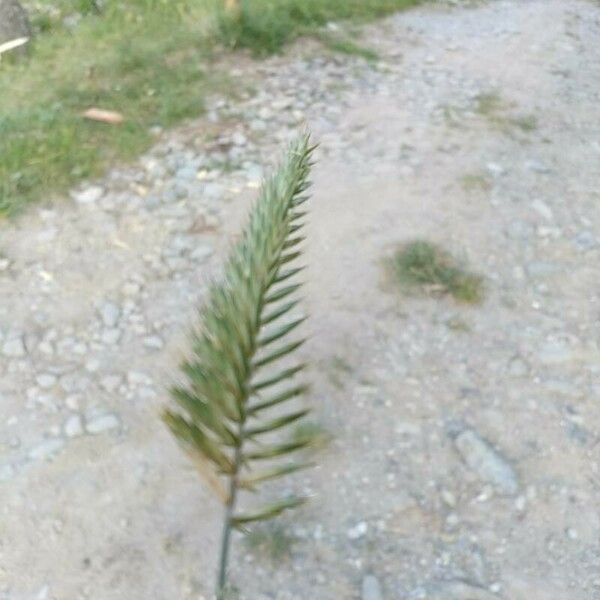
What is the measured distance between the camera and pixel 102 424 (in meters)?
3.53

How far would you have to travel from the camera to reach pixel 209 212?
460 cm

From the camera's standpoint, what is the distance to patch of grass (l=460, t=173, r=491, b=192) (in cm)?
479

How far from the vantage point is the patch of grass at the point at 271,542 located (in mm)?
3055

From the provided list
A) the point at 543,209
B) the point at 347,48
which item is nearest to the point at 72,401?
the point at 543,209

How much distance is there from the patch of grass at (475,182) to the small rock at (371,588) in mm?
2270

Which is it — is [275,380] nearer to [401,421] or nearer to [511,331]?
[401,421]

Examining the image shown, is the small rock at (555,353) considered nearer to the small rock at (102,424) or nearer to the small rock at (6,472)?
the small rock at (102,424)

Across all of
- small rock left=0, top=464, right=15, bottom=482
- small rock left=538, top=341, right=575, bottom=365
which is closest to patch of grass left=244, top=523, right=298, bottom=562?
small rock left=0, top=464, right=15, bottom=482

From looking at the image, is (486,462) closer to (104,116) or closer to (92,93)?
(104,116)

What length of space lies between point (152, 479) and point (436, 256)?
1613mm

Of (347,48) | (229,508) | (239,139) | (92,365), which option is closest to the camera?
(229,508)

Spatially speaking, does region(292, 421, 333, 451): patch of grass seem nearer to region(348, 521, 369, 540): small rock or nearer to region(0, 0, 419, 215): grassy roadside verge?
region(348, 521, 369, 540): small rock

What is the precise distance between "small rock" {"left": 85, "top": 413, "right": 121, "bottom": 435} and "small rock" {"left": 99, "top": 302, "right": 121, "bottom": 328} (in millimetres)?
506

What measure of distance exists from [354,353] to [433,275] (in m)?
0.57
